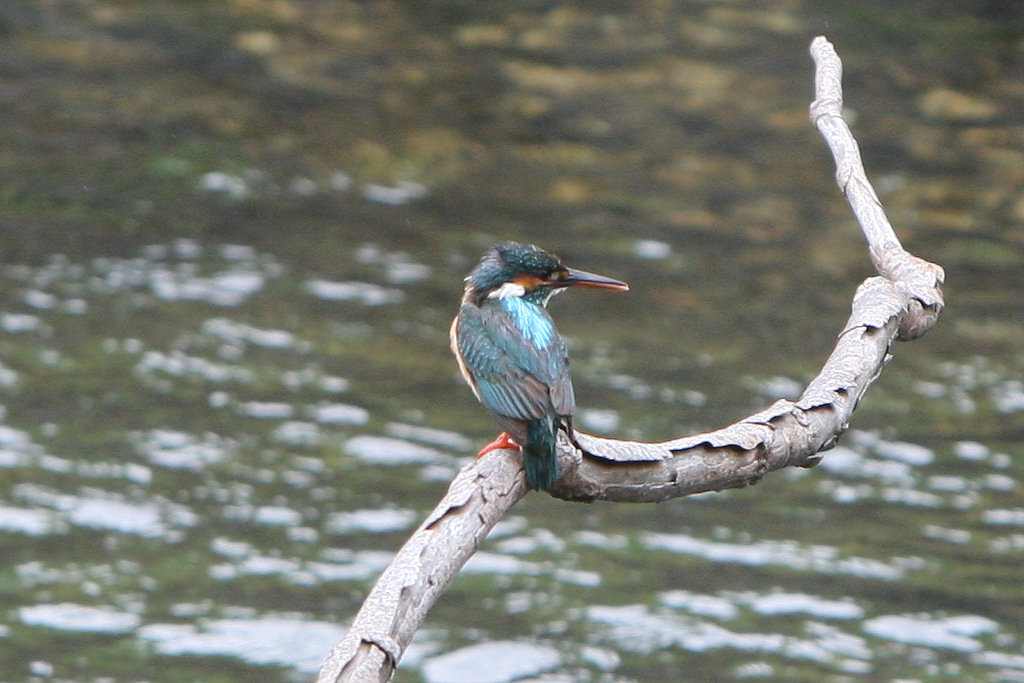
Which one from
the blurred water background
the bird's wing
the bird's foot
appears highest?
the blurred water background

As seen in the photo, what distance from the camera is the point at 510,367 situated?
3430mm

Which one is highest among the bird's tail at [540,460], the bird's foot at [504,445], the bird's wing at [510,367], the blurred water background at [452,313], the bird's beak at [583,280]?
the blurred water background at [452,313]

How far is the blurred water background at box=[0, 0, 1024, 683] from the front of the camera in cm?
595

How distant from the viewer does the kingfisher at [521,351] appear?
308cm

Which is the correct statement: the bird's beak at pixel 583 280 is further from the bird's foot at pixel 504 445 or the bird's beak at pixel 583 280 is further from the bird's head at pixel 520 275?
the bird's foot at pixel 504 445

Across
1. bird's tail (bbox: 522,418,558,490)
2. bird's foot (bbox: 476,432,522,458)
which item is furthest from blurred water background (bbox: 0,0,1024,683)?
bird's tail (bbox: 522,418,558,490)

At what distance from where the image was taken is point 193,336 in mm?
7867

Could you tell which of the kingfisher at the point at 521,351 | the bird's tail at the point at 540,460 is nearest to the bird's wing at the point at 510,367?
the kingfisher at the point at 521,351

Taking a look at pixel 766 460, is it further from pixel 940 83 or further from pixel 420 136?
pixel 940 83

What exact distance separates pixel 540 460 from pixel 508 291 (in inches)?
35.3

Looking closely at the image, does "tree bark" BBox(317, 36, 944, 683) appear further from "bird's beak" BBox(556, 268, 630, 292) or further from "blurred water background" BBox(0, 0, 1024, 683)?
"blurred water background" BBox(0, 0, 1024, 683)

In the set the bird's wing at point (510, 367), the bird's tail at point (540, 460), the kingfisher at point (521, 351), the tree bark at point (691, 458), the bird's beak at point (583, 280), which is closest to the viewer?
the tree bark at point (691, 458)

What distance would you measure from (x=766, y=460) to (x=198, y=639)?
10.3ft

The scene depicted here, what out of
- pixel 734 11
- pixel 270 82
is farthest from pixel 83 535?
pixel 734 11
